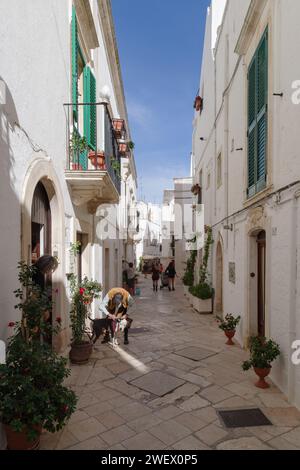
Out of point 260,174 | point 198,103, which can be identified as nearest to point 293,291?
point 260,174

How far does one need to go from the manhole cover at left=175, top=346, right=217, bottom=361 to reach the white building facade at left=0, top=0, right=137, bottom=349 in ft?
8.14

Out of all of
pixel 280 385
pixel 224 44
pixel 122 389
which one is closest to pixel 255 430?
pixel 280 385

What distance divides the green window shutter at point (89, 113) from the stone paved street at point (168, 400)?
16.2ft

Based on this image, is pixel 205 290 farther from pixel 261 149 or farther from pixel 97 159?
pixel 97 159

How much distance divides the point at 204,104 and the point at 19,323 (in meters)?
12.7

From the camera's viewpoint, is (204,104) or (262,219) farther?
(204,104)

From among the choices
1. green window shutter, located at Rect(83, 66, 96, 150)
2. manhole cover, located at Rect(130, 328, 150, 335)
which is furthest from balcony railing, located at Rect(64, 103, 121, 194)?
manhole cover, located at Rect(130, 328, 150, 335)

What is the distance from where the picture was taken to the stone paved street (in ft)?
11.3

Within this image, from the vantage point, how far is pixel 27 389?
2.85 metres

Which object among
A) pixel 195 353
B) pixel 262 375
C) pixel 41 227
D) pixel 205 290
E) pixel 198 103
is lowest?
pixel 195 353

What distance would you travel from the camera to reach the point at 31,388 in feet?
9.42

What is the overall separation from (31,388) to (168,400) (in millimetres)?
2296

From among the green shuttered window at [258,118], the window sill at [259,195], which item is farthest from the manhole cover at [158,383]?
the green shuttered window at [258,118]

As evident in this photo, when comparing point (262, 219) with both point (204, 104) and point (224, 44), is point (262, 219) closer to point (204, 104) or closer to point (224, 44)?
point (224, 44)
